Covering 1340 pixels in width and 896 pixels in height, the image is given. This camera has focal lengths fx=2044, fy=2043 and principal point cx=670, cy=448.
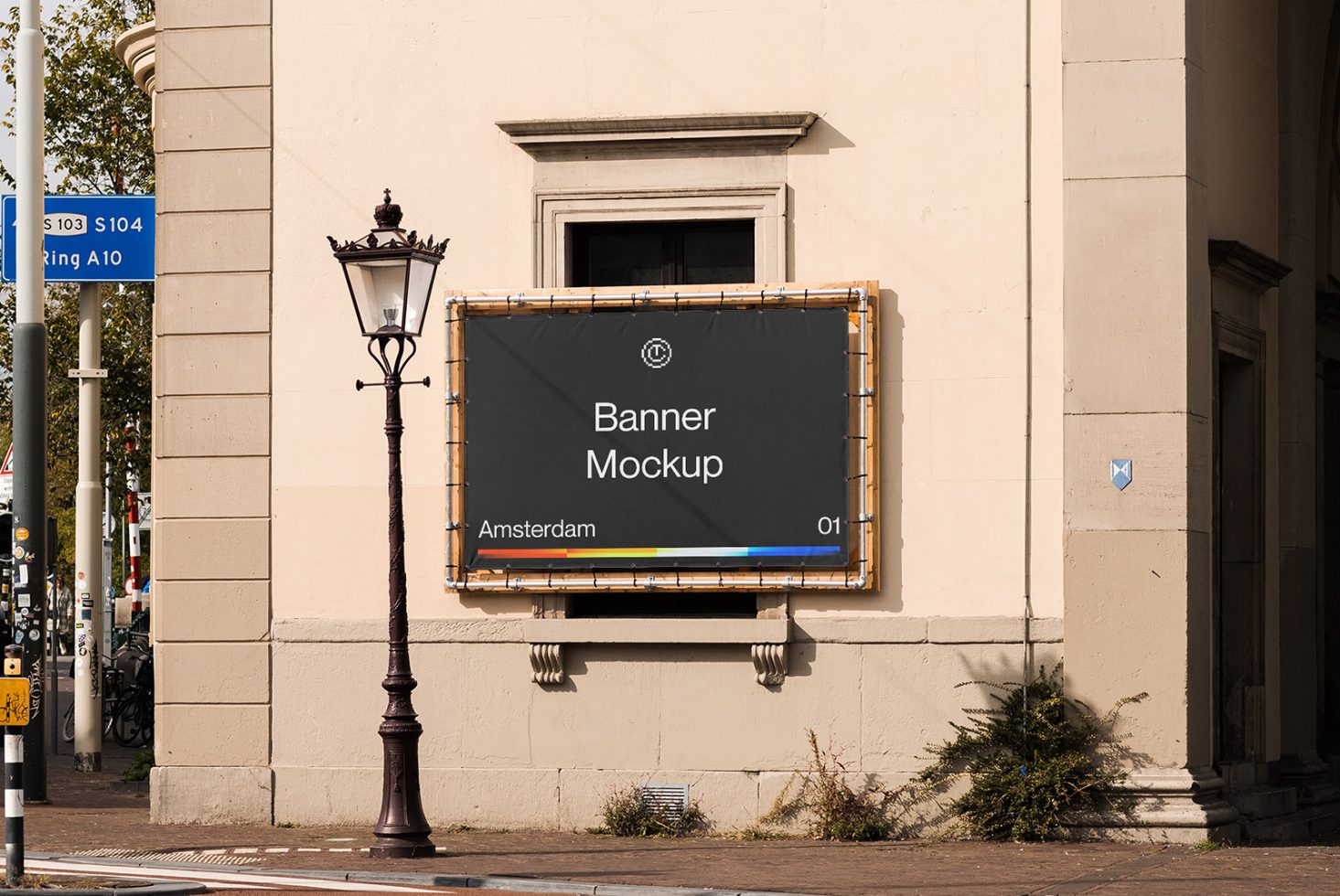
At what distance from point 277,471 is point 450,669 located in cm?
202

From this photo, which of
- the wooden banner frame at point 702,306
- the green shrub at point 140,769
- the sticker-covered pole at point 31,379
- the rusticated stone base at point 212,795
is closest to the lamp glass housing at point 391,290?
the wooden banner frame at point 702,306

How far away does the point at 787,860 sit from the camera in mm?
13117

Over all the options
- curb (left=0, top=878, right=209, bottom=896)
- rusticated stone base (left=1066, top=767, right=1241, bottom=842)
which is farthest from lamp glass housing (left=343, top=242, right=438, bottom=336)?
rusticated stone base (left=1066, top=767, right=1241, bottom=842)

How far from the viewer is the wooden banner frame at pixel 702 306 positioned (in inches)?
575

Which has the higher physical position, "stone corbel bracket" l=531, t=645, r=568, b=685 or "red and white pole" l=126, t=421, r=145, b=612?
"red and white pole" l=126, t=421, r=145, b=612

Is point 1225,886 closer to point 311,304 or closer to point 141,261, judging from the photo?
point 311,304

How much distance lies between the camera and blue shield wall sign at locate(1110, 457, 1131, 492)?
14.2 metres

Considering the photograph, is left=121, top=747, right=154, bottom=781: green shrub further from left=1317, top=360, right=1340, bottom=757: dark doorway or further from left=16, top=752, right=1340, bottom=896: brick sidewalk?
left=1317, top=360, right=1340, bottom=757: dark doorway

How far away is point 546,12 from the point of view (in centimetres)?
1534

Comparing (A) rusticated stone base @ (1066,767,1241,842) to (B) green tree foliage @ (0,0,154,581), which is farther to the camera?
(B) green tree foliage @ (0,0,154,581)

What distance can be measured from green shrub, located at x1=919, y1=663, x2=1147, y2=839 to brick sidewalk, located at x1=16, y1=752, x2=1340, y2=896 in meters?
0.23

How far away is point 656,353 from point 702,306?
1.58 feet

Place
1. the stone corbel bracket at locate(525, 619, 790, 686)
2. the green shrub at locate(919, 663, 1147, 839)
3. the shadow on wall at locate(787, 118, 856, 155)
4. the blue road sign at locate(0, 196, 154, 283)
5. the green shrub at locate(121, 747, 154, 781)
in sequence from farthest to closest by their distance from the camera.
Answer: the green shrub at locate(121, 747, 154, 781) → the blue road sign at locate(0, 196, 154, 283) → the shadow on wall at locate(787, 118, 856, 155) → the stone corbel bracket at locate(525, 619, 790, 686) → the green shrub at locate(919, 663, 1147, 839)

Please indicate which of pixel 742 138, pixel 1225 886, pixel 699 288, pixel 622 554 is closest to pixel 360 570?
pixel 622 554
